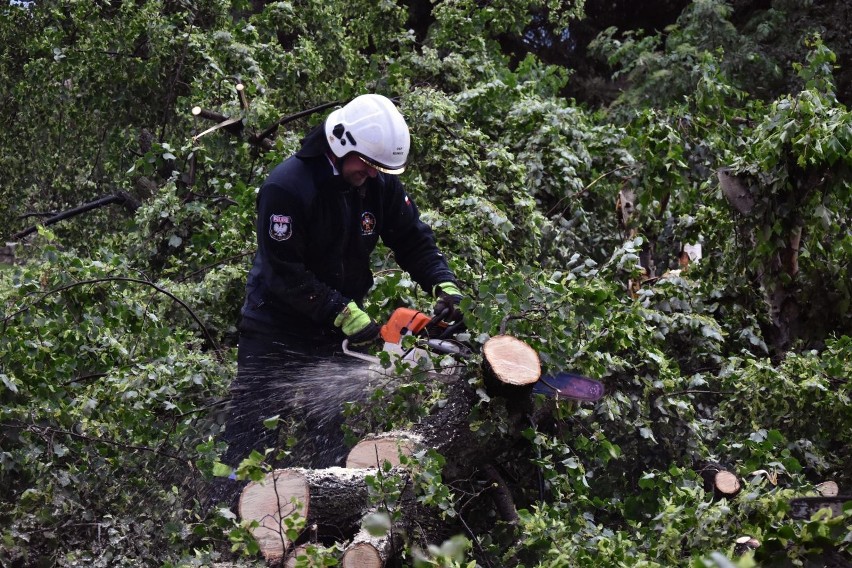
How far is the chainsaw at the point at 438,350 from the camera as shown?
345 centimetres

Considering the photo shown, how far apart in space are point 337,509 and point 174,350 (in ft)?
5.36

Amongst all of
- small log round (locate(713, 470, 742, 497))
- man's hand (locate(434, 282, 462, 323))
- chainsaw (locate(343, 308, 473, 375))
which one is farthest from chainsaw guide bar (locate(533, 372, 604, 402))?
small log round (locate(713, 470, 742, 497))

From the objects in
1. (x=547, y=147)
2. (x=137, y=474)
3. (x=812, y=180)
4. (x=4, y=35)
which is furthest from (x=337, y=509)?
(x=4, y=35)

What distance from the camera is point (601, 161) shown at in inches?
260

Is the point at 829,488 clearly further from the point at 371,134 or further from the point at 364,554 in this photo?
the point at 371,134

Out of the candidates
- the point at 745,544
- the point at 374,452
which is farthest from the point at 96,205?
the point at 745,544

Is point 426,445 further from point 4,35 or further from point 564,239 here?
point 4,35

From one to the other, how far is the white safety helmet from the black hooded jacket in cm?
10

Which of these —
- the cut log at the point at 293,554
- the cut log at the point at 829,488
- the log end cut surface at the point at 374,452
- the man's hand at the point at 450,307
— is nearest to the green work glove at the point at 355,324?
the man's hand at the point at 450,307

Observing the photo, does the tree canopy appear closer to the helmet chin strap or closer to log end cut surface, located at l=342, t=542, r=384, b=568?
log end cut surface, located at l=342, t=542, r=384, b=568

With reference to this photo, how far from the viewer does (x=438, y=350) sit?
353 cm

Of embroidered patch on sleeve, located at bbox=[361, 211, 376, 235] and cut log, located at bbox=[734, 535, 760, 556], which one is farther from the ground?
embroidered patch on sleeve, located at bbox=[361, 211, 376, 235]

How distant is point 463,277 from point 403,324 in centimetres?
95

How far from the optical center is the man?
3764 mm
